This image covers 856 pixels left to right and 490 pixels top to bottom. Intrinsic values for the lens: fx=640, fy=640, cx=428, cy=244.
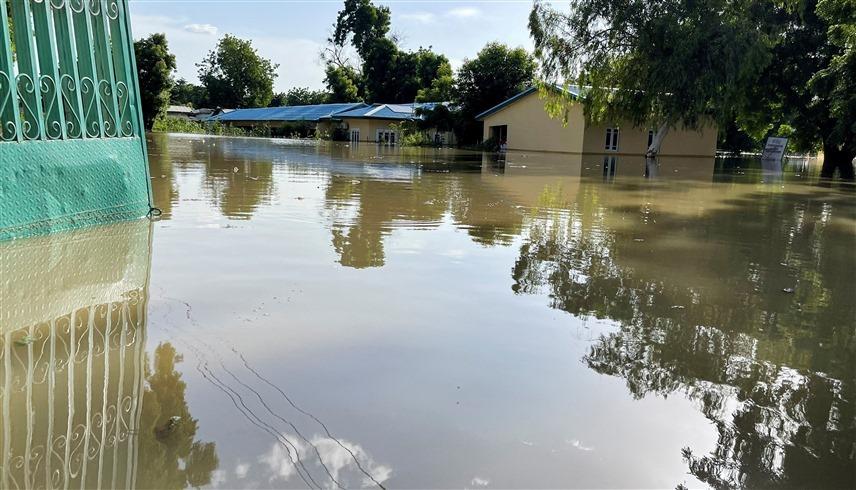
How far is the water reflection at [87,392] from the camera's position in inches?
97.7

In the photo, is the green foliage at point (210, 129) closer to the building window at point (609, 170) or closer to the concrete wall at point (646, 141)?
the concrete wall at point (646, 141)

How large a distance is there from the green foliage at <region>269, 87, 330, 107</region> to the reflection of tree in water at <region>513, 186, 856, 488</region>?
72.9m

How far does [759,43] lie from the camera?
82.1 ft

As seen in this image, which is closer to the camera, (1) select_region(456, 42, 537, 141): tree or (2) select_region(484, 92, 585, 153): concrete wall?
(2) select_region(484, 92, 585, 153): concrete wall

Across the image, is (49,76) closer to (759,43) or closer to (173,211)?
(173,211)

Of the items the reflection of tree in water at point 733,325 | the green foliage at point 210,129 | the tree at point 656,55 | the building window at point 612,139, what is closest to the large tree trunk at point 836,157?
the tree at point 656,55

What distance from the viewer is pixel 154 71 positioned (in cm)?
5488

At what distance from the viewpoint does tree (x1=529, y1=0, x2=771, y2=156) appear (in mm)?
25234

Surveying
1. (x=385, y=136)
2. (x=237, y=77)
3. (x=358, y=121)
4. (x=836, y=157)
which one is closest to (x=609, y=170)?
(x=836, y=157)

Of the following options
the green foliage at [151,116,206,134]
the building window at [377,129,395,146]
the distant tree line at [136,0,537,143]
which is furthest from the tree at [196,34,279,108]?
the building window at [377,129,395,146]

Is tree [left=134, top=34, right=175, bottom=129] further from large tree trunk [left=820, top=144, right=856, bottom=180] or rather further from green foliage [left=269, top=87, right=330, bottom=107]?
large tree trunk [left=820, top=144, right=856, bottom=180]

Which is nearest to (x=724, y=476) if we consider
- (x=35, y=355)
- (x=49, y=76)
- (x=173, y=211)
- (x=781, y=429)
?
(x=781, y=429)

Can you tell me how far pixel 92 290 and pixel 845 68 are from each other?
998 inches

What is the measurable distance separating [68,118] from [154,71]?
5401 centimetres
